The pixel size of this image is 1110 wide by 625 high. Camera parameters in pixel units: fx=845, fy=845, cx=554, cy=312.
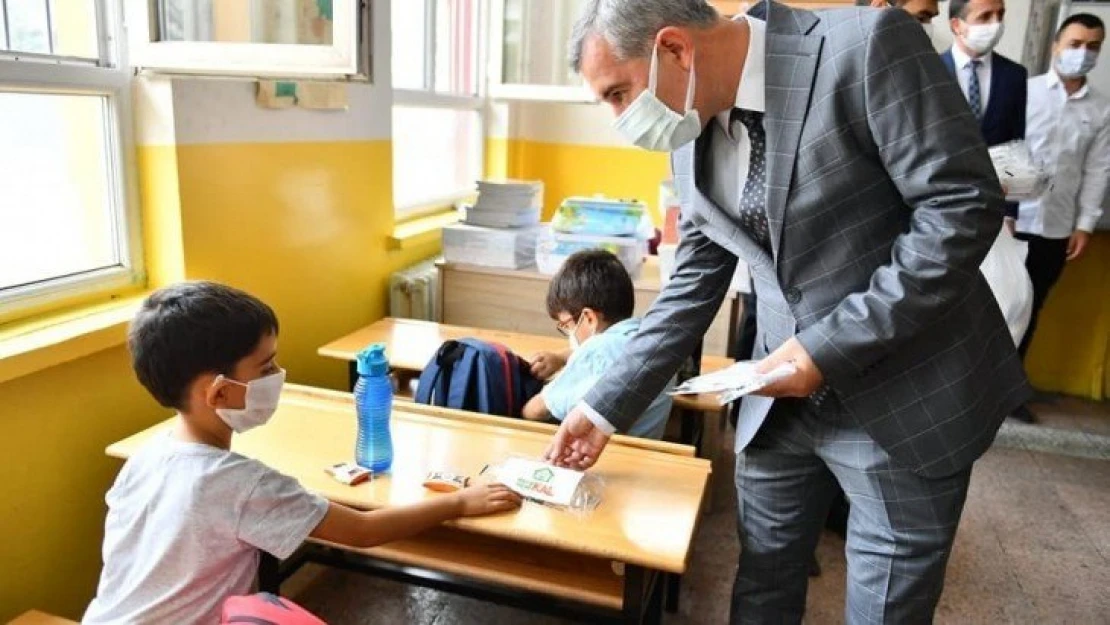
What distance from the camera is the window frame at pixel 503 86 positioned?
146 inches

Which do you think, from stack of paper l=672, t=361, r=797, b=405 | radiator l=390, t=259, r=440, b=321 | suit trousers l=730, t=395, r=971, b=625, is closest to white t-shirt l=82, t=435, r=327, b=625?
stack of paper l=672, t=361, r=797, b=405

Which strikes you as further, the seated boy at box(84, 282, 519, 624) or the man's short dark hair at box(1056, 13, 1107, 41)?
the man's short dark hair at box(1056, 13, 1107, 41)

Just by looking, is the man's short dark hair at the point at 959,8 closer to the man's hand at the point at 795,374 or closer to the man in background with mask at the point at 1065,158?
the man in background with mask at the point at 1065,158

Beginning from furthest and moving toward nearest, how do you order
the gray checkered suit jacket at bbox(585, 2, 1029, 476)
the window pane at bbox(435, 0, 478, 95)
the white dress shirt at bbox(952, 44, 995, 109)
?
1. the window pane at bbox(435, 0, 478, 95)
2. the white dress shirt at bbox(952, 44, 995, 109)
3. the gray checkered suit jacket at bbox(585, 2, 1029, 476)

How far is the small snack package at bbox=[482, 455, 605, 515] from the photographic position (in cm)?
150

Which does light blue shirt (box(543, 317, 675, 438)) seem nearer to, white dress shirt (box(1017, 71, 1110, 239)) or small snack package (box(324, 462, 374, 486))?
small snack package (box(324, 462, 374, 486))

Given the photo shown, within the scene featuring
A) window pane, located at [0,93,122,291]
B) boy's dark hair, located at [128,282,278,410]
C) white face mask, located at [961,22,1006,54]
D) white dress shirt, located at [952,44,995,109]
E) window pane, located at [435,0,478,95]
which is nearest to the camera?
boy's dark hair, located at [128,282,278,410]

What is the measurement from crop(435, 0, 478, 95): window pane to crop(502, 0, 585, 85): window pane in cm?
22

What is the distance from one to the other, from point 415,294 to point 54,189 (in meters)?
1.41

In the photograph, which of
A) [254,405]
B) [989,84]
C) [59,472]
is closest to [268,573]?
[59,472]

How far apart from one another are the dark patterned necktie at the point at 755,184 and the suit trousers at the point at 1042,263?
3032 mm

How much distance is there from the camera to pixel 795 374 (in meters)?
1.17

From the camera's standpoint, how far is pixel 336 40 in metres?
1.91

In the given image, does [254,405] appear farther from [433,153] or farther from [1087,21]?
[1087,21]
